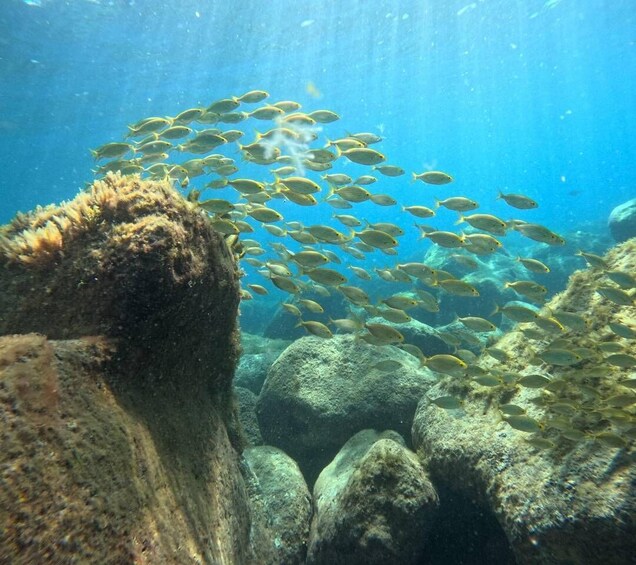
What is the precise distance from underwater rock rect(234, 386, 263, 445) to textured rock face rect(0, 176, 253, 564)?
3477mm

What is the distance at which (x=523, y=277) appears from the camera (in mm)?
17875

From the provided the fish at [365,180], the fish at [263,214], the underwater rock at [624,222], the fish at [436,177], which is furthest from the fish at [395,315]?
the underwater rock at [624,222]

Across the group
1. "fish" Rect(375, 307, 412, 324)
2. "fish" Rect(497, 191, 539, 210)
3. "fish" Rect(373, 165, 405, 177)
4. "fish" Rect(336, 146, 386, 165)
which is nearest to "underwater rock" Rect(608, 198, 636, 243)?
"fish" Rect(497, 191, 539, 210)

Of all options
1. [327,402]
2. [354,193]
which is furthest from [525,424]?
[354,193]

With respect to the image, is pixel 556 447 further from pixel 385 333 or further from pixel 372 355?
pixel 372 355

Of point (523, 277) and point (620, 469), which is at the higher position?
point (523, 277)

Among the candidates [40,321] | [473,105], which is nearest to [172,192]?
[40,321]

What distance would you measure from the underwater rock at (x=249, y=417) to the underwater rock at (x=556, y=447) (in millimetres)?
3133

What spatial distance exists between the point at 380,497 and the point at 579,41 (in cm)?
6001

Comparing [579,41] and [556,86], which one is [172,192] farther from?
[556,86]

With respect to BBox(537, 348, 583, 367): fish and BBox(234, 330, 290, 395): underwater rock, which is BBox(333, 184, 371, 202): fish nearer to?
BBox(537, 348, 583, 367): fish

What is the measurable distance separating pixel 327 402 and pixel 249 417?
1.83m

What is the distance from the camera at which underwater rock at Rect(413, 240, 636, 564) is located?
3236 mm

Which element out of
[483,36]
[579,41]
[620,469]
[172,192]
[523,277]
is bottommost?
[620,469]
